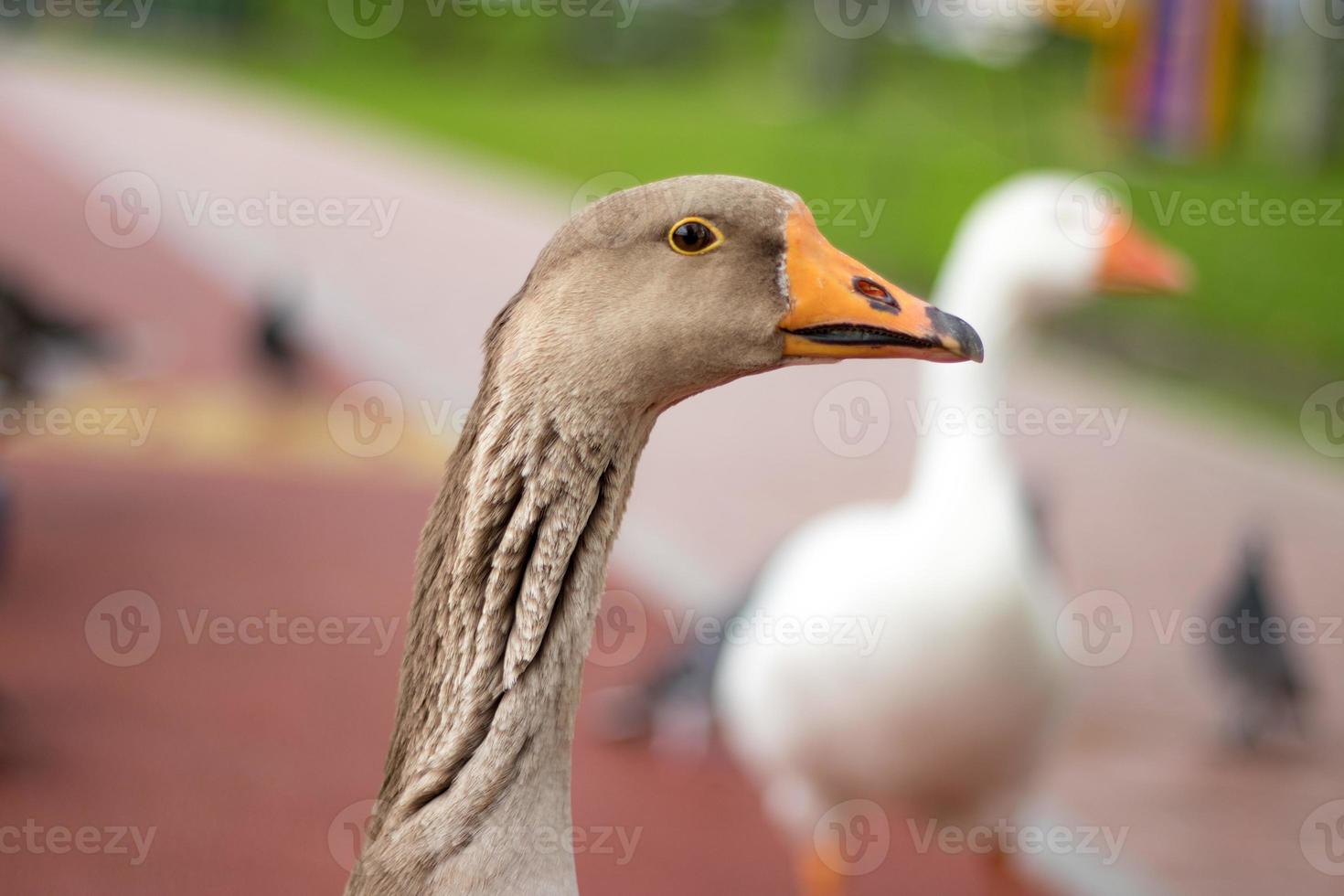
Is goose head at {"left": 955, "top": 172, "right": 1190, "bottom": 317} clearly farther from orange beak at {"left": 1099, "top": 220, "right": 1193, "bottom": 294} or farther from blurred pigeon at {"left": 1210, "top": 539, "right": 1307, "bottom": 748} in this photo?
blurred pigeon at {"left": 1210, "top": 539, "right": 1307, "bottom": 748}

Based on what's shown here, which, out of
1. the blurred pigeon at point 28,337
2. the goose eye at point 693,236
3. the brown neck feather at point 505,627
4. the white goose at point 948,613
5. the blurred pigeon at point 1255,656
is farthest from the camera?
the blurred pigeon at point 28,337

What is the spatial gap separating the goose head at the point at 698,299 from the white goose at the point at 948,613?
1281 millimetres

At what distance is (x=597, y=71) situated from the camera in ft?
71.4

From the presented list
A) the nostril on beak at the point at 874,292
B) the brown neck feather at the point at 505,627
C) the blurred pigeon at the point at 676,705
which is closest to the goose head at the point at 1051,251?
the blurred pigeon at the point at 676,705

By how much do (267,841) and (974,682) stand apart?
6.40 feet

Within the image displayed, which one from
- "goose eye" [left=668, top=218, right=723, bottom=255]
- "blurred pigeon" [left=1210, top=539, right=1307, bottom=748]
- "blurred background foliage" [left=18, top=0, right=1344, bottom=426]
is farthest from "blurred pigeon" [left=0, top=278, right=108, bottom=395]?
"blurred background foliage" [left=18, top=0, right=1344, bottom=426]

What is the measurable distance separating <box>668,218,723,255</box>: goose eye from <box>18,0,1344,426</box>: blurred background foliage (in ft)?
25.2

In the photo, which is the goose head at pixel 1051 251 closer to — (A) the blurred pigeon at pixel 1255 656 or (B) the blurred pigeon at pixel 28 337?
(A) the blurred pigeon at pixel 1255 656

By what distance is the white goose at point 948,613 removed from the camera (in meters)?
2.78

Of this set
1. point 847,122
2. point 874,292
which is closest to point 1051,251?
point 874,292

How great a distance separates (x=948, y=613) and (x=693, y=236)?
1.43m

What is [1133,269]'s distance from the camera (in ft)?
10.6

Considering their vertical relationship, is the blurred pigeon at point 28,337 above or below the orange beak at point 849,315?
above

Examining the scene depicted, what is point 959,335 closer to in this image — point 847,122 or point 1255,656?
point 1255,656
